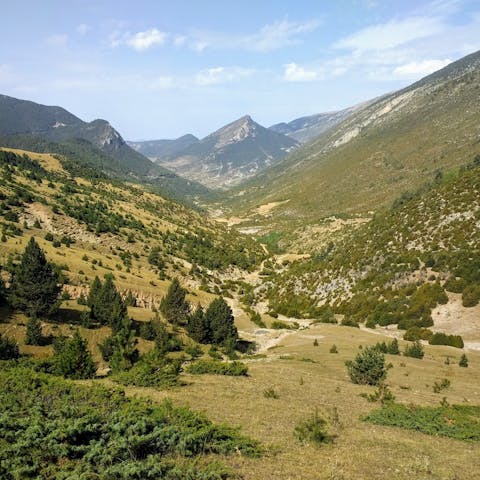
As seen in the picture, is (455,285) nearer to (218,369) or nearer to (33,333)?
(218,369)

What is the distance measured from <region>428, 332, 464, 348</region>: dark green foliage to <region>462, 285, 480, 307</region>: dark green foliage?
6203 millimetres

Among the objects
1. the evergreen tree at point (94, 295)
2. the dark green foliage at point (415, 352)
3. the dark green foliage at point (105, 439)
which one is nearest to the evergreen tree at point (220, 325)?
the evergreen tree at point (94, 295)

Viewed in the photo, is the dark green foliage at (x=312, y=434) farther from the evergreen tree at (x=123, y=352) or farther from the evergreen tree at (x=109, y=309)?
the evergreen tree at (x=109, y=309)

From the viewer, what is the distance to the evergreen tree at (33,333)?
87.6 feet

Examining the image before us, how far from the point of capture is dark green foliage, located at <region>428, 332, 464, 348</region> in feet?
121

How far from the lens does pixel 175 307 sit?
A: 40906 mm

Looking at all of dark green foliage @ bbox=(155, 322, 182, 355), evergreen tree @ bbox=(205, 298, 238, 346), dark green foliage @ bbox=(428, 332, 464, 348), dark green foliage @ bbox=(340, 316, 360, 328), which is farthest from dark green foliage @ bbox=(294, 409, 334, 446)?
dark green foliage @ bbox=(340, 316, 360, 328)

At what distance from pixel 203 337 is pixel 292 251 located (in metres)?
85.9

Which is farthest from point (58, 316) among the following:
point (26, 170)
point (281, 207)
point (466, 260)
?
point (281, 207)

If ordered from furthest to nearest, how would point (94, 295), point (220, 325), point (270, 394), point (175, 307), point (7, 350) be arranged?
point (175, 307)
point (220, 325)
point (94, 295)
point (7, 350)
point (270, 394)

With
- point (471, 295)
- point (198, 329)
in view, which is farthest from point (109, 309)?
point (471, 295)

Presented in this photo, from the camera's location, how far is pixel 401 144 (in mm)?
185000

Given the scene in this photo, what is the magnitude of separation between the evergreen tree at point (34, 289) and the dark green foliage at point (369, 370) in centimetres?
2116

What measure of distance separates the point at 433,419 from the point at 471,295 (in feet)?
100
